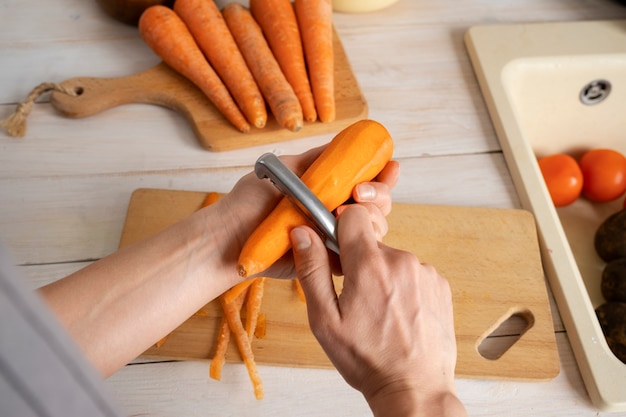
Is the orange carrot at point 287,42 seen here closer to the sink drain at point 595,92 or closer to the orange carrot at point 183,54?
the orange carrot at point 183,54

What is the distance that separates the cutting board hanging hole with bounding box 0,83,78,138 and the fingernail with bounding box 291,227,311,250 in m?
0.59

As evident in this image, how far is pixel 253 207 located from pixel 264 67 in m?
0.35

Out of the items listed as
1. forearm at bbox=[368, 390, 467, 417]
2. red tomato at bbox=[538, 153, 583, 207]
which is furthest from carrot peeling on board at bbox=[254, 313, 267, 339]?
red tomato at bbox=[538, 153, 583, 207]

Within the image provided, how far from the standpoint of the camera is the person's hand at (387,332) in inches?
24.3

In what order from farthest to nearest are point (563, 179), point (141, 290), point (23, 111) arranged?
1. point (563, 179)
2. point (23, 111)
3. point (141, 290)

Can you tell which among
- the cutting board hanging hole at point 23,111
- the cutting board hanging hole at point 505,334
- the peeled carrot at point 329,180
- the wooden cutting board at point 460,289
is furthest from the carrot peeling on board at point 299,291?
the cutting board hanging hole at point 23,111

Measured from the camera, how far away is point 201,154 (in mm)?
1062

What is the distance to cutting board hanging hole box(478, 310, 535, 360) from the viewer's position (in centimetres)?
88

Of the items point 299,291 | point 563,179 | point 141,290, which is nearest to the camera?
point 141,290

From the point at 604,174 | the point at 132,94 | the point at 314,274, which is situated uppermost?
the point at 314,274

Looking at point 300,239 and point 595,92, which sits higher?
point 300,239

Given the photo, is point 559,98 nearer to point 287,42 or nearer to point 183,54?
point 287,42

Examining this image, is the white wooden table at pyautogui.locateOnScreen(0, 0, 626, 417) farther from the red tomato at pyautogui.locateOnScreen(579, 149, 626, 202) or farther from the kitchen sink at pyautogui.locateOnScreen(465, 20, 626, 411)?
the red tomato at pyautogui.locateOnScreen(579, 149, 626, 202)

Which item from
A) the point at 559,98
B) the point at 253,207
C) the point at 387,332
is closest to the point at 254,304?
the point at 253,207
